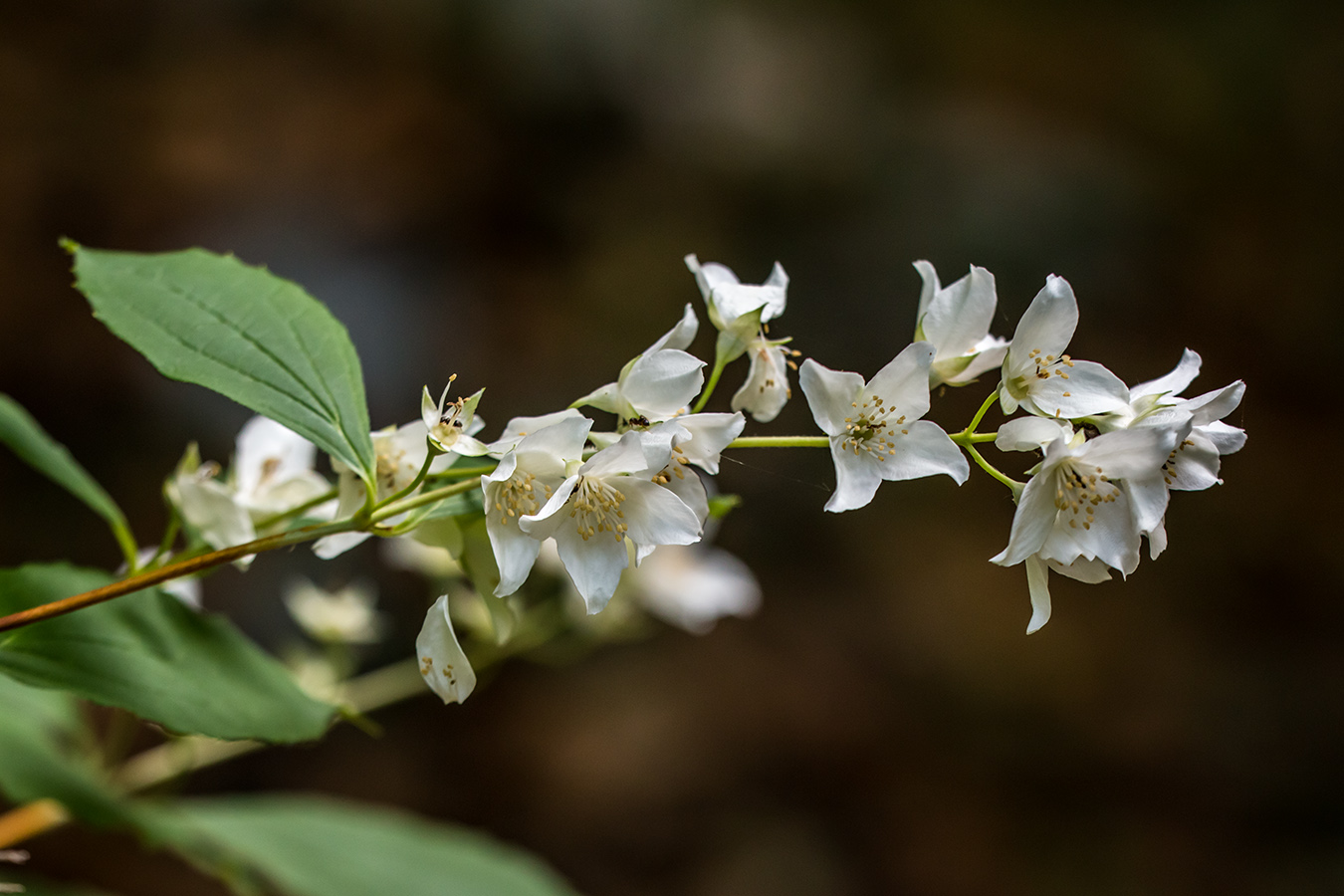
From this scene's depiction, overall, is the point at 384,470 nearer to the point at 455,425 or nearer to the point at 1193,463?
the point at 455,425

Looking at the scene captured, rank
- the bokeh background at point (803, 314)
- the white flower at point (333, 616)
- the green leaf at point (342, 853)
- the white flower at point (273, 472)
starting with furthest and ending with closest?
the bokeh background at point (803, 314) < the white flower at point (333, 616) < the green leaf at point (342, 853) < the white flower at point (273, 472)

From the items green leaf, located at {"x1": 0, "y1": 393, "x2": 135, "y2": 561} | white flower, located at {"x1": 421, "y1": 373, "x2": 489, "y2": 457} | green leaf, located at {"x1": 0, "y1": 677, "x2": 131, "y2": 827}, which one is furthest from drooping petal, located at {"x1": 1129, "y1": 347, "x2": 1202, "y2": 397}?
green leaf, located at {"x1": 0, "y1": 677, "x2": 131, "y2": 827}

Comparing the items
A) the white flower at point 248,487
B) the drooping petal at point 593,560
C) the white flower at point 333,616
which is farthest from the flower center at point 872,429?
the white flower at point 333,616

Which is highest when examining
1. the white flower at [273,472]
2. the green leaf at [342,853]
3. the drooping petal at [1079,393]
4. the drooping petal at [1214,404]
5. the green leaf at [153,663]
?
Result: the drooping petal at [1079,393]

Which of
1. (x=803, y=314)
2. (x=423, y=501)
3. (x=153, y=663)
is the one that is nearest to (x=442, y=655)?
(x=423, y=501)

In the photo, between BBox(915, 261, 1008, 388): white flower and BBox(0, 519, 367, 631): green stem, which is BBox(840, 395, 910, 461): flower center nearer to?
BBox(915, 261, 1008, 388): white flower

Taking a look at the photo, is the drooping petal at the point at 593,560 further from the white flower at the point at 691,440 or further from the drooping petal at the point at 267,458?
the drooping petal at the point at 267,458
